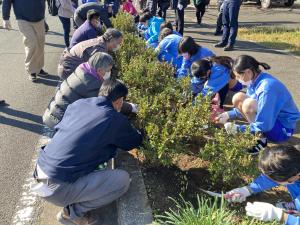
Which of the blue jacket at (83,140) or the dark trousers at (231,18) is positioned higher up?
the dark trousers at (231,18)

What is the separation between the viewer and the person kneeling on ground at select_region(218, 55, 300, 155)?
3.73m

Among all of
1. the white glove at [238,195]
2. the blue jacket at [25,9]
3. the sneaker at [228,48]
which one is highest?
the blue jacket at [25,9]

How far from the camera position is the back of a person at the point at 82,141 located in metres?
3.01

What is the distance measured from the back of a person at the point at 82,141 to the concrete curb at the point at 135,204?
483 mm

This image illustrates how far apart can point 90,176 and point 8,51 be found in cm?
737

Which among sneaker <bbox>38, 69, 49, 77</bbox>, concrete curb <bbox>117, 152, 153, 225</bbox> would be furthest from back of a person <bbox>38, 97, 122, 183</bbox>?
sneaker <bbox>38, 69, 49, 77</bbox>

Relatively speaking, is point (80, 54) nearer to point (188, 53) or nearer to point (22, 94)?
point (188, 53)

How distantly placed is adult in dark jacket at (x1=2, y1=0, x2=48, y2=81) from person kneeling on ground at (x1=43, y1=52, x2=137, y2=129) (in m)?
2.87

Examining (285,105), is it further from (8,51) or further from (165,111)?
(8,51)

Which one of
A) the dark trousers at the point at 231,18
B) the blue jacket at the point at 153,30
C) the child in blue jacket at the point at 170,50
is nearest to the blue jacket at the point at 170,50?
the child in blue jacket at the point at 170,50

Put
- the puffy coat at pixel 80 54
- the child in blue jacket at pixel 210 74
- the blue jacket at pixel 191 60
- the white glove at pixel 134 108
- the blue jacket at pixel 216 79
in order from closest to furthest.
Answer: the white glove at pixel 134 108
the child in blue jacket at pixel 210 74
the blue jacket at pixel 216 79
the puffy coat at pixel 80 54
the blue jacket at pixel 191 60

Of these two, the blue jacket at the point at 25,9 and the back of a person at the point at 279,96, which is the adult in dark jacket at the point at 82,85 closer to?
the back of a person at the point at 279,96

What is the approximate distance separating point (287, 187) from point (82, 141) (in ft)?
5.47

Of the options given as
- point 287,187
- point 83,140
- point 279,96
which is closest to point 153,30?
point 279,96
